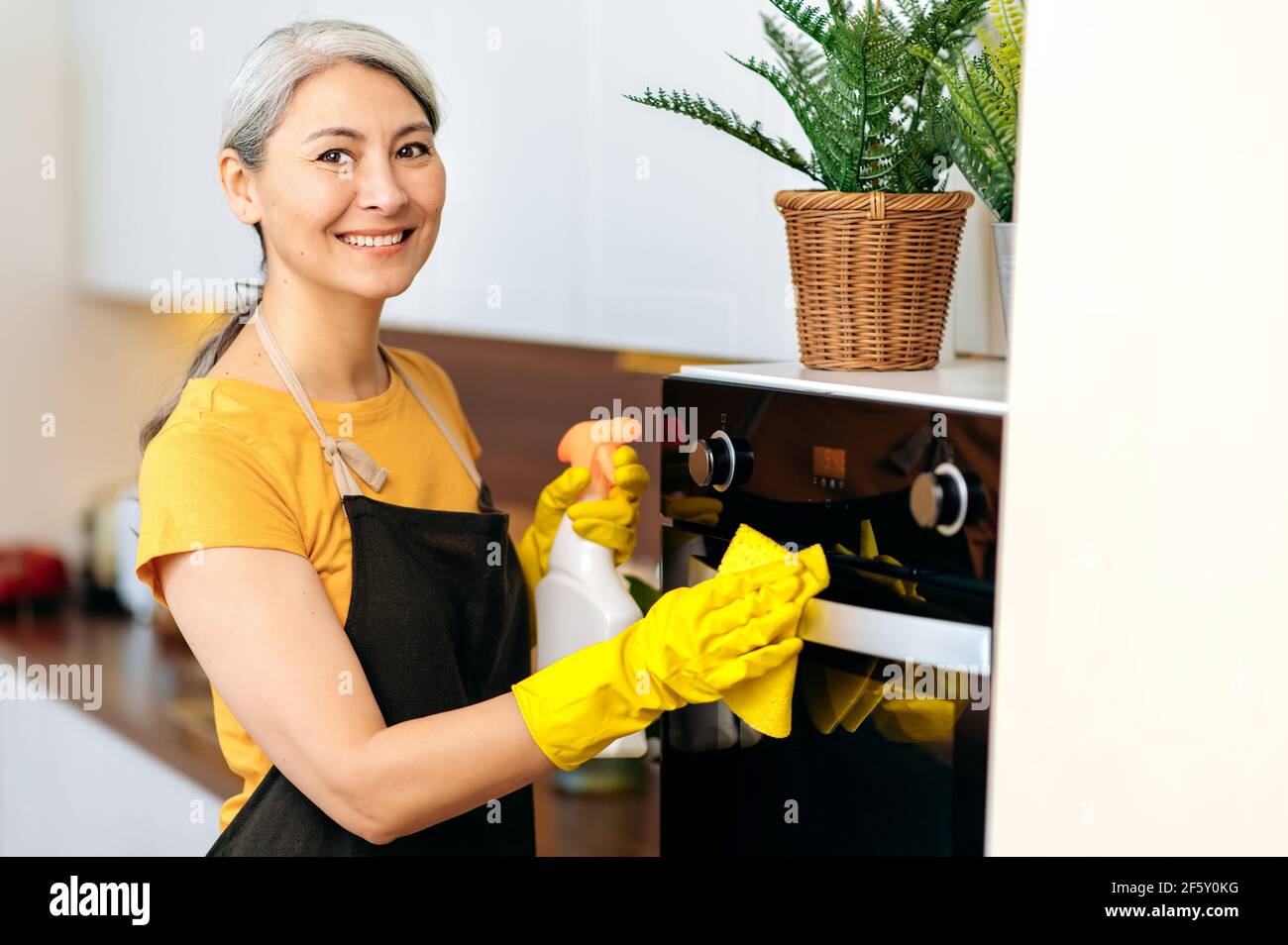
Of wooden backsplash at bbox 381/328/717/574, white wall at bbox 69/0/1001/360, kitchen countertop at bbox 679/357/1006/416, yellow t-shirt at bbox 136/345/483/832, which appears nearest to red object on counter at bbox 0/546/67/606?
wooden backsplash at bbox 381/328/717/574

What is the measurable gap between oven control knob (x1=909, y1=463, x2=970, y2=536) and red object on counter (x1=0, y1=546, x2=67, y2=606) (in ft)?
8.75

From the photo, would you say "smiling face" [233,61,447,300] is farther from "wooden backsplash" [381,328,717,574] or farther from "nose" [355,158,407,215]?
"wooden backsplash" [381,328,717,574]

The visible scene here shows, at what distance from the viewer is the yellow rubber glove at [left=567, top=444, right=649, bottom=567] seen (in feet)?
4.03

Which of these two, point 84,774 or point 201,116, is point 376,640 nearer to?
point 201,116

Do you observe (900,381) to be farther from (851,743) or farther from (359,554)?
(359,554)

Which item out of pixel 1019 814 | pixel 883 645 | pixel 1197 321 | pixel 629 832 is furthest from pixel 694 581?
pixel 629 832

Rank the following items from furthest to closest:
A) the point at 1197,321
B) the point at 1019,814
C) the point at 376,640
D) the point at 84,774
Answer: the point at 84,774 < the point at 376,640 < the point at 1019,814 < the point at 1197,321

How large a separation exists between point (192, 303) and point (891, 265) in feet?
6.30

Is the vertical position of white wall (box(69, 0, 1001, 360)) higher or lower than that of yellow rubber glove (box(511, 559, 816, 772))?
higher

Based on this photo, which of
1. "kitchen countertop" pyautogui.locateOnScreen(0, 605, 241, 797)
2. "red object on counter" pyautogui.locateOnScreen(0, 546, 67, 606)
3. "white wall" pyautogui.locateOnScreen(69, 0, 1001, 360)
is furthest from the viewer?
"red object on counter" pyautogui.locateOnScreen(0, 546, 67, 606)

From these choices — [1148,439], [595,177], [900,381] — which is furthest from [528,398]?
[1148,439]

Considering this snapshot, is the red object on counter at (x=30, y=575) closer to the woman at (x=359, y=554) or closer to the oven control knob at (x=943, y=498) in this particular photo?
the woman at (x=359, y=554)

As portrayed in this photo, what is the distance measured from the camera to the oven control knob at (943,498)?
0.87 m

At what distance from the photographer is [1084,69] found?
0.77 m
